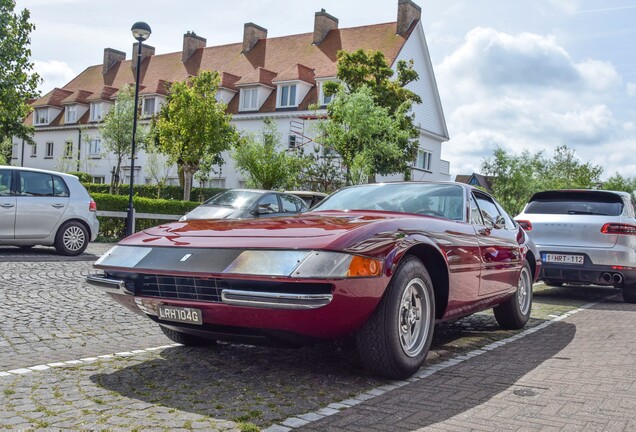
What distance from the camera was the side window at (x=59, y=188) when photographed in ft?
43.1

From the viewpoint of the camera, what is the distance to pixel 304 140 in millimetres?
42188

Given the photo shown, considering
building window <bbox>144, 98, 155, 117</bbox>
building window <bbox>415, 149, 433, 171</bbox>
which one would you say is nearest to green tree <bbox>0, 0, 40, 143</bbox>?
building window <bbox>144, 98, 155, 117</bbox>

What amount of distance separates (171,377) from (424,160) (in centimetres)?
4202

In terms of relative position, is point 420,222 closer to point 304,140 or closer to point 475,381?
point 475,381

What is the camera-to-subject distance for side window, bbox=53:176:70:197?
13146mm

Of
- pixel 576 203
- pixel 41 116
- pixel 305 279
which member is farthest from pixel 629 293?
pixel 41 116

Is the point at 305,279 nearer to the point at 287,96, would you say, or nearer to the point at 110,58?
the point at 287,96

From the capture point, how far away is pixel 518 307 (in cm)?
721

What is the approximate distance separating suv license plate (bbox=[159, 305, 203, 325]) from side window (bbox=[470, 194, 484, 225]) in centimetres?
280

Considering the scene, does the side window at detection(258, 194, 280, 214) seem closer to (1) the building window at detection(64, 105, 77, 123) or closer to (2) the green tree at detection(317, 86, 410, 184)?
(2) the green tree at detection(317, 86, 410, 184)

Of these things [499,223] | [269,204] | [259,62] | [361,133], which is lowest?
[499,223]

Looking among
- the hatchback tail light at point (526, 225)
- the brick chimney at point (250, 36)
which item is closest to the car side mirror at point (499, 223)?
the hatchback tail light at point (526, 225)

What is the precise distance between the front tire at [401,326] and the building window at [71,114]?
2176 inches

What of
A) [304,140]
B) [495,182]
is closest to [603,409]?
[304,140]
